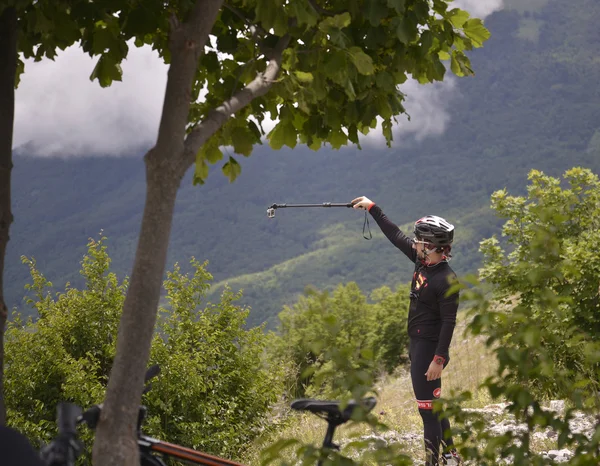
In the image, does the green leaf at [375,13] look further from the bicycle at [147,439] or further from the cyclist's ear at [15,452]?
the cyclist's ear at [15,452]

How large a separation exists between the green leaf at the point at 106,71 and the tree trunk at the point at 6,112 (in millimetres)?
593

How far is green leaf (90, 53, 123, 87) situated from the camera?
4637 mm

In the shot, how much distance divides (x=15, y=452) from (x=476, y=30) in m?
3.77

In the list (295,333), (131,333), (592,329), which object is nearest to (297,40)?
(131,333)

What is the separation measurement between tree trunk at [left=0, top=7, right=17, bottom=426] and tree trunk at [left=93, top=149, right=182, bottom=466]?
106 centimetres

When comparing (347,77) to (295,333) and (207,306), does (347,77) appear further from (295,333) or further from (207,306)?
(295,333)

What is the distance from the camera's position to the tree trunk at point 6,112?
13.0 feet

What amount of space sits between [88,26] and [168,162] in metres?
1.61

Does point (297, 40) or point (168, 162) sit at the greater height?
point (297, 40)

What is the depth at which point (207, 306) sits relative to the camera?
9117 mm

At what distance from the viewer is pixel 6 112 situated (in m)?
4.11

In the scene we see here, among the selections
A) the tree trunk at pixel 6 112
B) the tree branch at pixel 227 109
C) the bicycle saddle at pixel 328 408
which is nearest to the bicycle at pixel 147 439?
the bicycle saddle at pixel 328 408

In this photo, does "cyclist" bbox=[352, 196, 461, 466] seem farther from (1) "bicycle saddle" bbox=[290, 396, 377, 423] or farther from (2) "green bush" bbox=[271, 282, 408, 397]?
(1) "bicycle saddle" bbox=[290, 396, 377, 423]

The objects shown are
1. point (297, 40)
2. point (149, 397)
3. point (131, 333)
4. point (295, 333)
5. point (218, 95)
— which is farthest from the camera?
point (295, 333)
